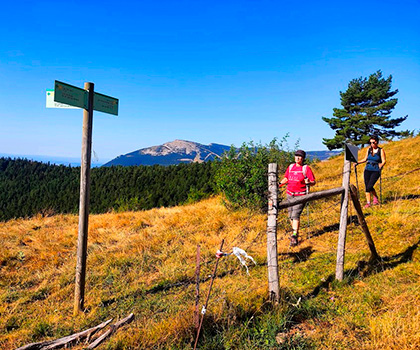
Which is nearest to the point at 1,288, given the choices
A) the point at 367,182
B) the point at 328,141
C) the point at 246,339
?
the point at 246,339

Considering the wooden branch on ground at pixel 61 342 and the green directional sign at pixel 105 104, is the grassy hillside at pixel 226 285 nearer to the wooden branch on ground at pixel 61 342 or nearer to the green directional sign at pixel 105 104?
the wooden branch on ground at pixel 61 342

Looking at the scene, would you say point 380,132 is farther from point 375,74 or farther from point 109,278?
point 109,278

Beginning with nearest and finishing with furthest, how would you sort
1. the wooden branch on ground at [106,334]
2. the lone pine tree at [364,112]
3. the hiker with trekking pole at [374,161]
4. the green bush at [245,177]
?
the wooden branch on ground at [106,334] < the hiker with trekking pole at [374,161] < the green bush at [245,177] < the lone pine tree at [364,112]

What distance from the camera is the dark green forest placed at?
3456 cm

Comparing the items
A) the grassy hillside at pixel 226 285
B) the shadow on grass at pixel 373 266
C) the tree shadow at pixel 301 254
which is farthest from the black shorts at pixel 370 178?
the tree shadow at pixel 301 254

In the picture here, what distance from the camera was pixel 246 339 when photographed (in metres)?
2.71

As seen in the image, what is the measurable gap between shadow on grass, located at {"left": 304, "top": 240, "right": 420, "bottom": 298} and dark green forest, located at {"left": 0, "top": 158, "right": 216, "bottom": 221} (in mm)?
16381

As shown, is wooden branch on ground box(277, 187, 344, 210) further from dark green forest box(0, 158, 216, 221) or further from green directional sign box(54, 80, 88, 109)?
dark green forest box(0, 158, 216, 221)

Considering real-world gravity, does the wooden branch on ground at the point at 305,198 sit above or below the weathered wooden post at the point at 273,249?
above

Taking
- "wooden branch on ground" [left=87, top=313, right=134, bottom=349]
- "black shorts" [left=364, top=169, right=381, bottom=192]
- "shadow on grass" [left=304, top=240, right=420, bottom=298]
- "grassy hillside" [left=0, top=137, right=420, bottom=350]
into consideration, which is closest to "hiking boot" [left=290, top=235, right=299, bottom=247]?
"grassy hillside" [left=0, top=137, right=420, bottom=350]

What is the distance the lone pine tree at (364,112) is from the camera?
105ft

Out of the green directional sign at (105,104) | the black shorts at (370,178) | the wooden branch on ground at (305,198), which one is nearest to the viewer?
the wooden branch on ground at (305,198)

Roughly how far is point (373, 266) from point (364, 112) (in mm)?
34285

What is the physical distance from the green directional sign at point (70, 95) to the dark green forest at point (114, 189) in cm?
1676
